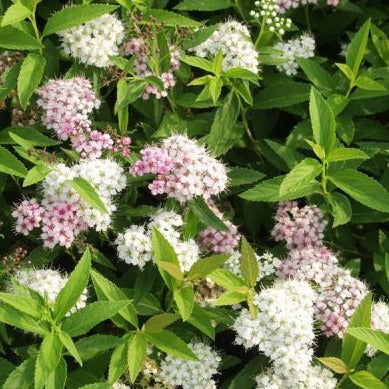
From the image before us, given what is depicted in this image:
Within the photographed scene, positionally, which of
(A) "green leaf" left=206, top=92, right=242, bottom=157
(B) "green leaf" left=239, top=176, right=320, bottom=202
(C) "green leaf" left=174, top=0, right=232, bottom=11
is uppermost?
(C) "green leaf" left=174, top=0, right=232, bottom=11

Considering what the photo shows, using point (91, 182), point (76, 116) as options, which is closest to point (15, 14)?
point (76, 116)

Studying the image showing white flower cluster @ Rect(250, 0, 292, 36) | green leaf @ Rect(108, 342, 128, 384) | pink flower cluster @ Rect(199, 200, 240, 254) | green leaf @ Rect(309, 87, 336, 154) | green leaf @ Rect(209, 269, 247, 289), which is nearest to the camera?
green leaf @ Rect(108, 342, 128, 384)

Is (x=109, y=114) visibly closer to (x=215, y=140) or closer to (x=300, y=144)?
(x=215, y=140)

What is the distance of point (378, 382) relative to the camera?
347cm

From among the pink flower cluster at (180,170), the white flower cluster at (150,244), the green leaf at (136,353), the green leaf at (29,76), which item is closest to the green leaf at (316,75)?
the pink flower cluster at (180,170)

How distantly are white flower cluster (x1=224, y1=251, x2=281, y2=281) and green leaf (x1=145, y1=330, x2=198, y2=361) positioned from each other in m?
0.58

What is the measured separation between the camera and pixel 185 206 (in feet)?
12.8

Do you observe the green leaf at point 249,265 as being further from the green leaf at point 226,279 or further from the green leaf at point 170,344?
the green leaf at point 170,344

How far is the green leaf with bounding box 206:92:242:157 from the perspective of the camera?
4.20 metres

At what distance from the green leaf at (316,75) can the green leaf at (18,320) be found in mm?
2098

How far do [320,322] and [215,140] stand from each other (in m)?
1.16

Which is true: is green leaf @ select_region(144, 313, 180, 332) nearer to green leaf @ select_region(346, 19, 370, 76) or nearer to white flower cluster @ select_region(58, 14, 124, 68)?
white flower cluster @ select_region(58, 14, 124, 68)

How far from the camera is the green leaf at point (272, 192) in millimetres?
3775

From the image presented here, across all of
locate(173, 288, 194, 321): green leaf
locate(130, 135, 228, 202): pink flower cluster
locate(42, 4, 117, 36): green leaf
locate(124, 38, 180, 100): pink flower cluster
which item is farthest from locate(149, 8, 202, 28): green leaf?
locate(173, 288, 194, 321): green leaf
